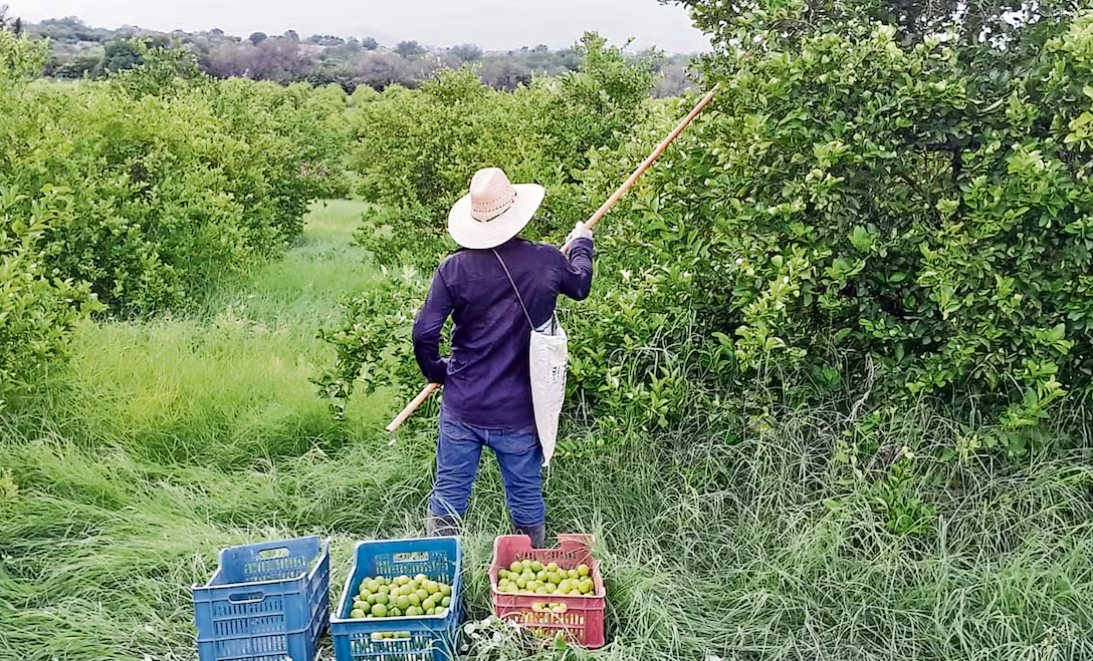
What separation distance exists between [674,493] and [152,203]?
5.65m

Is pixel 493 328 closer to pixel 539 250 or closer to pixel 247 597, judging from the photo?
pixel 539 250

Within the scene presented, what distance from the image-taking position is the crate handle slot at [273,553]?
378 centimetres

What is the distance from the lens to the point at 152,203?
805 centimetres

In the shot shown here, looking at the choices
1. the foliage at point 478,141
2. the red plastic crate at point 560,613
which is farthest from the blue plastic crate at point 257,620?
the foliage at point 478,141

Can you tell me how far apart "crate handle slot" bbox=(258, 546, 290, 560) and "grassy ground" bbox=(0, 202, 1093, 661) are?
1.26ft

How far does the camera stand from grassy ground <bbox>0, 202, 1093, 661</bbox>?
3605 mm

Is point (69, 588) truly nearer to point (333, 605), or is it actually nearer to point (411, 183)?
point (333, 605)

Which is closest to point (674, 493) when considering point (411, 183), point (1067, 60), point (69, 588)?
point (1067, 60)

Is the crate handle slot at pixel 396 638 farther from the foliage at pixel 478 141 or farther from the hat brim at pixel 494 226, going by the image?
the foliage at pixel 478 141

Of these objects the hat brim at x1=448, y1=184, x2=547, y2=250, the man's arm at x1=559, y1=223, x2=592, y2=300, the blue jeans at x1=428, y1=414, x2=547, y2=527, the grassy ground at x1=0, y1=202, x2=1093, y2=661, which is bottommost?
the grassy ground at x1=0, y1=202, x2=1093, y2=661

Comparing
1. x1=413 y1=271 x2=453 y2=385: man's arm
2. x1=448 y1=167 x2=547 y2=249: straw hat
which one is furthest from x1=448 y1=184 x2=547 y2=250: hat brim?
x1=413 y1=271 x2=453 y2=385: man's arm

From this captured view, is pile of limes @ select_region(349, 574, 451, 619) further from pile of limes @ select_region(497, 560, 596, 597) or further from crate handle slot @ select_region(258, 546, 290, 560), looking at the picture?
crate handle slot @ select_region(258, 546, 290, 560)

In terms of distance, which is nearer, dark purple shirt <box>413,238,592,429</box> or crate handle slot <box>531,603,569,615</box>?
crate handle slot <box>531,603,569,615</box>

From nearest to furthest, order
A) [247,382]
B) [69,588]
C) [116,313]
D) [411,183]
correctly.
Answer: [69,588]
[247,382]
[116,313]
[411,183]
